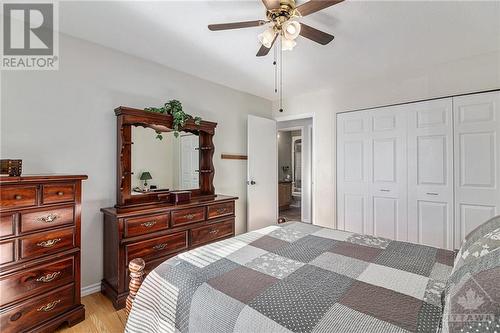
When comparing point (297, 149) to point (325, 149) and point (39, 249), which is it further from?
point (39, 249)

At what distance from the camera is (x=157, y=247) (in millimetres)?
2316

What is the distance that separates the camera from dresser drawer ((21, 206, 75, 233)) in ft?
5.28

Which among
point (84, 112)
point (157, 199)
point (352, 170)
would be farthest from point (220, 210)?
point (352, 170)

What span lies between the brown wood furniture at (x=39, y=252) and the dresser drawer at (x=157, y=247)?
0.40 m

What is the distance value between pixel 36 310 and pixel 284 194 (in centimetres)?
572

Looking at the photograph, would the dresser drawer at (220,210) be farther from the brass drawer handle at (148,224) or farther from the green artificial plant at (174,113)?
the green artificial plant at (174,113)

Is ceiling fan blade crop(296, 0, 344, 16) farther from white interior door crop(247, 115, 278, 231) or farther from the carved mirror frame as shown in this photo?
white interior door crop(247, 115, 278, 231)

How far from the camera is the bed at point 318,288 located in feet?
2.51

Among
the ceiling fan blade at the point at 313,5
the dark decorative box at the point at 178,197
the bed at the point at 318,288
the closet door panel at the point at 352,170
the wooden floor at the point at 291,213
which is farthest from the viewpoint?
the wooden floor at the point at 291,213

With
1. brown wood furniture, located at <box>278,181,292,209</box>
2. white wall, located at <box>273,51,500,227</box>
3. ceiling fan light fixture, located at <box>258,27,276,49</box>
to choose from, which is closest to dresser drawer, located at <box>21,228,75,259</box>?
ceiling fan light fixture, located at <box>258,27,276,49</box>

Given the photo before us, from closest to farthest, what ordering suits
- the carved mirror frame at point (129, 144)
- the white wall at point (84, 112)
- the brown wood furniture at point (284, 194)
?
1. the white wall at point (84, 112)
2. the carved mirror frame at point (129, 144)
3. the brown wood furniture at point (284, 194)

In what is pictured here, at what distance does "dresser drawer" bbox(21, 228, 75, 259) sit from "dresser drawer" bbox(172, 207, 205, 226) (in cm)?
87

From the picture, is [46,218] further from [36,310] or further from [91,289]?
[91,289]

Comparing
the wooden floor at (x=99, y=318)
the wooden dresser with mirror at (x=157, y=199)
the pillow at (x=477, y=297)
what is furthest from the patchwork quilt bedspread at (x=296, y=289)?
the wooden dresser with mirror at (x=157, y=199)
